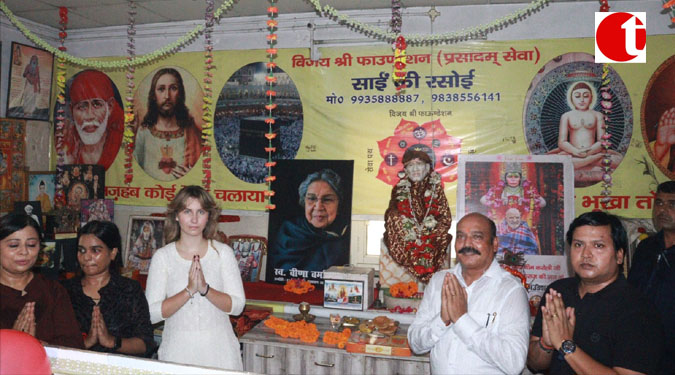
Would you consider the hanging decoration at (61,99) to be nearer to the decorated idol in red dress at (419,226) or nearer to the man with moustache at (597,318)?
the decorated idol in red dress at (419,226)

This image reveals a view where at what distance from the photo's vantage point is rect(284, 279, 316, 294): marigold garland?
15.4 feet

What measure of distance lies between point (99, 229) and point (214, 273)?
0.70 metres

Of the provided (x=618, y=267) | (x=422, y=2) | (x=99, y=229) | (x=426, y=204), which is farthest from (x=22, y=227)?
(x=422, y=2)

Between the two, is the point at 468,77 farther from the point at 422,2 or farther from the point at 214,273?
the point at 214,273

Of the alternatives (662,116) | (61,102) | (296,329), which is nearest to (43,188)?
(61,102)

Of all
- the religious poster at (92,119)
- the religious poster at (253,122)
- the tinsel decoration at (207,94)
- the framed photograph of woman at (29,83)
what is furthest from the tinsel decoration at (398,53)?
the framed photograph of woman at (29,83)

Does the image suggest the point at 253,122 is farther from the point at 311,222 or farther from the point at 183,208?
the point at 183,208

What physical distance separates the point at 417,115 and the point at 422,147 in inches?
13.5

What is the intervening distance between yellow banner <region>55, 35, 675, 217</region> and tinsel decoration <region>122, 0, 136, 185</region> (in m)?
0.15

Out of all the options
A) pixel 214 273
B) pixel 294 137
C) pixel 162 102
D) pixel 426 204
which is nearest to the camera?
pixel 214 273

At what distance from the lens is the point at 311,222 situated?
507 cm

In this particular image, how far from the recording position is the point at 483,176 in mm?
4531

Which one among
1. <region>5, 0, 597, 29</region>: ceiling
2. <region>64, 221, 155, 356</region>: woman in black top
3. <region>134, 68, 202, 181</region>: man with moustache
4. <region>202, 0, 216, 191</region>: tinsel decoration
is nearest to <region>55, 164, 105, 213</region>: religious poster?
<region>134, 68, 202, 181</region>: man with moustache

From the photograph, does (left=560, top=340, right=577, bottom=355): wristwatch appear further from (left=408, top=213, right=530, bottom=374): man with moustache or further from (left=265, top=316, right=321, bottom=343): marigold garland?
(left=265, top=316, right=321, bottom=343): marigold garland
